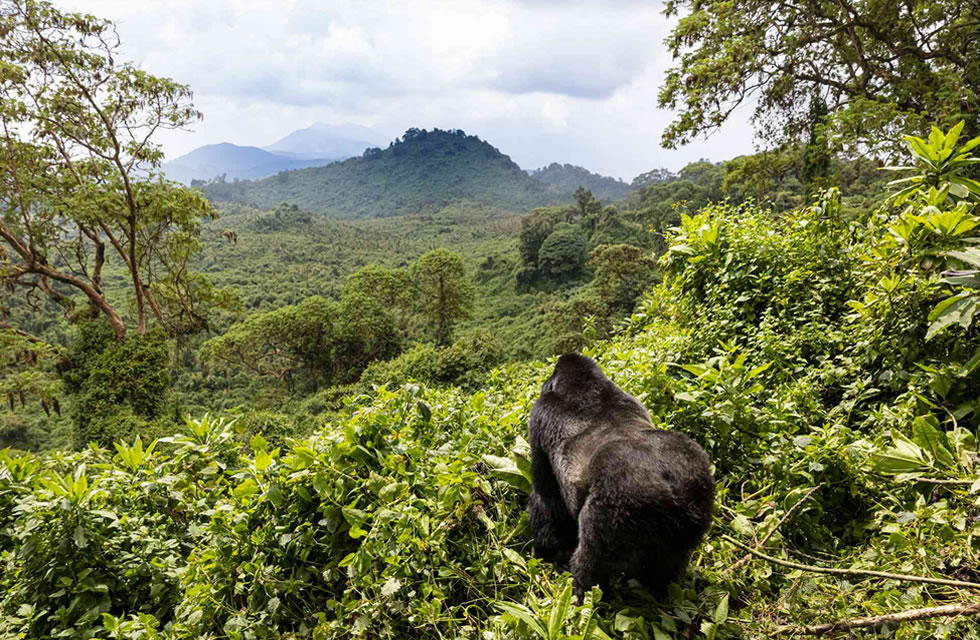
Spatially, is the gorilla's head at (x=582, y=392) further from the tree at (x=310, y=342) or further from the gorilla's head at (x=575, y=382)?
the tree at (x=310, y=342)

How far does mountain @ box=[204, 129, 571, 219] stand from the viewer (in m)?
106

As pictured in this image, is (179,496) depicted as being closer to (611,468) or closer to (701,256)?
(611,468)

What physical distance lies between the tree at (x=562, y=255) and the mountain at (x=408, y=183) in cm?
6315

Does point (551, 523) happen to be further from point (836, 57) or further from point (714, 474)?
point (836, 57)

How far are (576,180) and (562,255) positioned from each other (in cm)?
10264

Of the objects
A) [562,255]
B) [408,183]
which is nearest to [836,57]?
[562,255]

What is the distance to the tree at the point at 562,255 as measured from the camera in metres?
39.2

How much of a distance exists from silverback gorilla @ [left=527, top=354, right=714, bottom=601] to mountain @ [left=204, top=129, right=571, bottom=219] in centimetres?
9970

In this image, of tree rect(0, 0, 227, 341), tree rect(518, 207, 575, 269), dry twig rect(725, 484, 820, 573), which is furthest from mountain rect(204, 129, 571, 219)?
dry twig rect(725, 484, 820, 573)

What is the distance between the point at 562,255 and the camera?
1547 inches

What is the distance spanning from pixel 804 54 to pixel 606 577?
1179cm

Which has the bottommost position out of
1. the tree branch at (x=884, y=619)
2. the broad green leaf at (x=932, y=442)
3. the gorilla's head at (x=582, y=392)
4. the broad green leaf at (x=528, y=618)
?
the tree branch at (x=884, y=619)

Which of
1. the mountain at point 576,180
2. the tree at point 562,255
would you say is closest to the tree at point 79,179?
the tree at point 562,255

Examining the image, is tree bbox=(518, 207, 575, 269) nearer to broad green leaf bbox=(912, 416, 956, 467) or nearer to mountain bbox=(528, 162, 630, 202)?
broad green leaf bbox=(912, 416, 956, 467)
